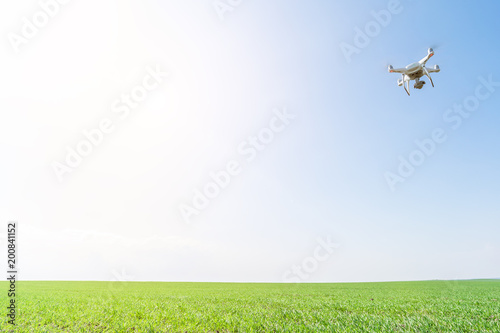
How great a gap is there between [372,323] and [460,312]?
643 cm

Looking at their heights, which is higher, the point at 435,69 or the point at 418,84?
the point at 435,69

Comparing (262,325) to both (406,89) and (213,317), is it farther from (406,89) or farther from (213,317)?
(406,89)

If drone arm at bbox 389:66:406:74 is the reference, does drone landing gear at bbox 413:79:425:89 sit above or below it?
below

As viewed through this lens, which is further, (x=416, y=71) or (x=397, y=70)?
(x=397, y=70)

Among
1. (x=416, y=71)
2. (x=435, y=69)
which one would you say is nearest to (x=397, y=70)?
(x=416, y=71)

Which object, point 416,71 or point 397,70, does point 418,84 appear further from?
point 397,70

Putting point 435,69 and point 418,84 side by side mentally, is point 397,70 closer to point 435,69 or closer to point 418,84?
point 418,84

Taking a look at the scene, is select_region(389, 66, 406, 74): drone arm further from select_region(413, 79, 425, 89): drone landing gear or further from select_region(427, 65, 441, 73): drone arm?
select_region(427, 65, 441, 73): drone arm

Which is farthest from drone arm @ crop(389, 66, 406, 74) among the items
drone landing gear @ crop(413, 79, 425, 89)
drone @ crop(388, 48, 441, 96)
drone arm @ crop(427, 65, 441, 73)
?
drone arm @ crop(427, 65, 441, 73)

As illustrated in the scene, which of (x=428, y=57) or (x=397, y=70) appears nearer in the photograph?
(x=428, y=57)

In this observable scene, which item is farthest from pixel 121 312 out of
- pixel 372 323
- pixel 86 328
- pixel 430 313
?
pixel 430 313

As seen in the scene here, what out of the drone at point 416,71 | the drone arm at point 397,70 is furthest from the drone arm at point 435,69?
the drone arm at point 397,70

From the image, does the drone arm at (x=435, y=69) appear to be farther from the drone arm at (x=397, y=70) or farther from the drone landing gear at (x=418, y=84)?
the drone arm at (x=397, y=70)

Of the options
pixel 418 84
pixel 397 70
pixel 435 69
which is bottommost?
pixel 418 84
